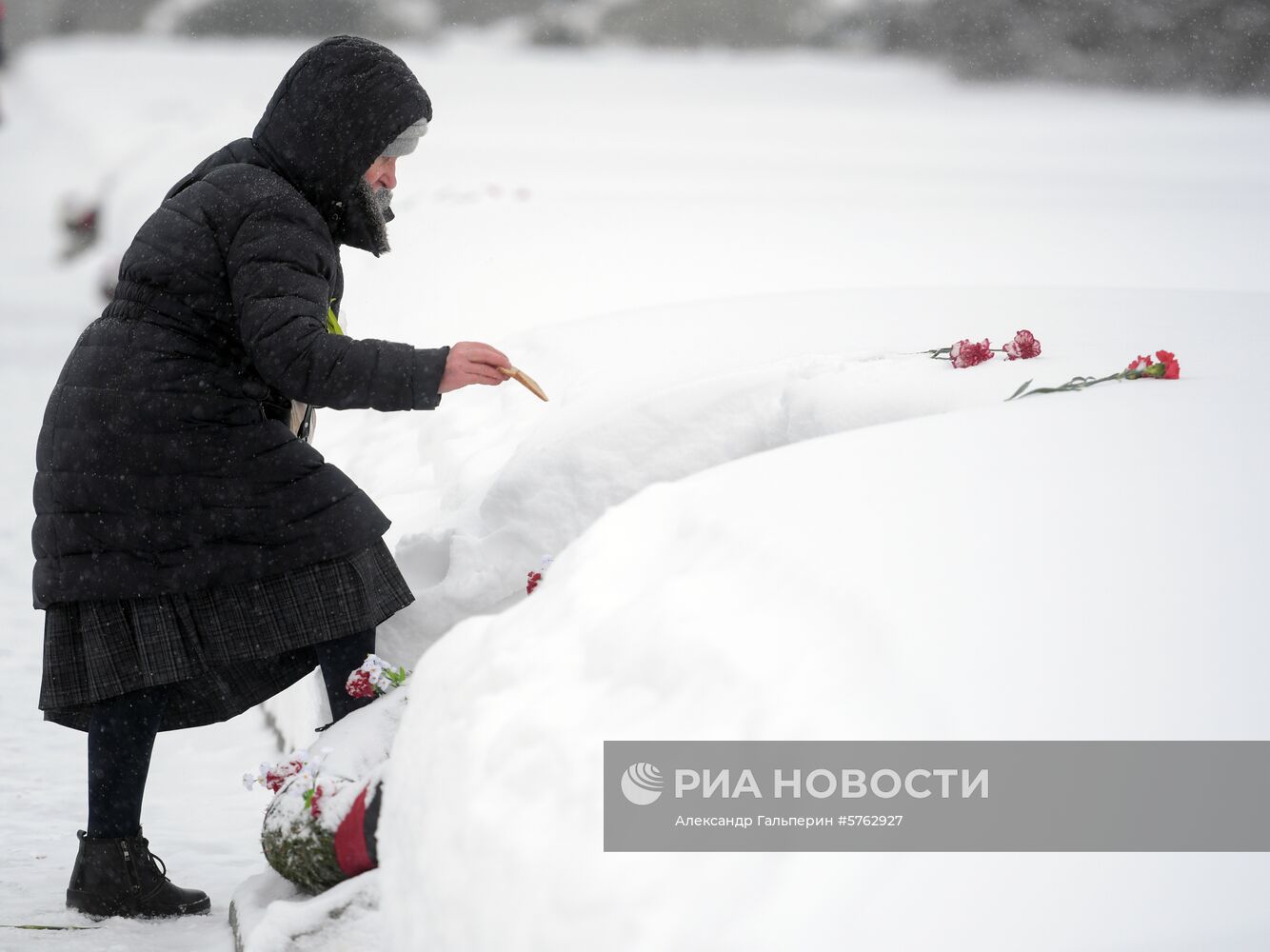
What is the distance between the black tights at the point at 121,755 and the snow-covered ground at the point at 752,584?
0.58ft

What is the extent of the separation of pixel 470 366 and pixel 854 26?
67.6 ft

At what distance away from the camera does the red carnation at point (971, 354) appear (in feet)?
7.59

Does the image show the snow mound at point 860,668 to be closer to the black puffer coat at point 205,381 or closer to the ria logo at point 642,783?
the ria logo at point 642,783

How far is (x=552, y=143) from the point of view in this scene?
37.4ft

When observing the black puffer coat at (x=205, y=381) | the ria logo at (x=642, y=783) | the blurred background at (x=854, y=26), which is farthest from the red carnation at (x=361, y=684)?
the blurred background at (x=854, y=26)

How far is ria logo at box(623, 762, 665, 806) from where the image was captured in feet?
4.23

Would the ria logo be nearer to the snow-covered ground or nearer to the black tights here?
the snow-covered ground

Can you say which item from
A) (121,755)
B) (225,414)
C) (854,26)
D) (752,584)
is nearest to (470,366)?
(225,414)

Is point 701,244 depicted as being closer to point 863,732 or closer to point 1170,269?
point 1170,269

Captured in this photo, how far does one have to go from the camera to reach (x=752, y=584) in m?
1.39

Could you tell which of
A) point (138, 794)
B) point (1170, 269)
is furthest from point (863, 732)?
point (1170, 269)

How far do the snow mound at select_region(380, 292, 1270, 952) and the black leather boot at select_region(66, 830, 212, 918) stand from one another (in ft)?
2.60

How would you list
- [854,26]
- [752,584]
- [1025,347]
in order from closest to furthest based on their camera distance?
1. [752,584]
2. [1025,347]
3. [854,26]

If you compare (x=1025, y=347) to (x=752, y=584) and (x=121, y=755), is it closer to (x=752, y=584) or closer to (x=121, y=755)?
(x=752, y=584)
